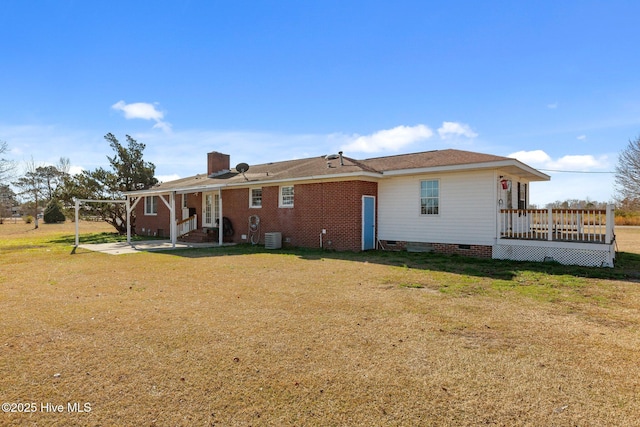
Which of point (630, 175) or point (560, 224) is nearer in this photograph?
point (560, 224)

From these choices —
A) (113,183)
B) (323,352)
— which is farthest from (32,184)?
(323,352)

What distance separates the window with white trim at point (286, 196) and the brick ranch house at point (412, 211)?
45 millimetres

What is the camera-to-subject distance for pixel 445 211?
12.6 m

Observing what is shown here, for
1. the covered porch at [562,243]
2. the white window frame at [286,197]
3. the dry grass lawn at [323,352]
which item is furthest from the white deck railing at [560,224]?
the white window frame at [286,197]

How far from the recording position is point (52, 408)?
9.29 ft

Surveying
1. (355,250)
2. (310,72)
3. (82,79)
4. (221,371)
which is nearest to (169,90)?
(82,79)

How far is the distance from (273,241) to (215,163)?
941cm

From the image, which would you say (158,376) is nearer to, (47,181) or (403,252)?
(403,252)

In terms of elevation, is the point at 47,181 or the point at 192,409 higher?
the point at 47,181

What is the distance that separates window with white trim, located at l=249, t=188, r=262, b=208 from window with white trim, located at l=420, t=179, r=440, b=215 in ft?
24.7

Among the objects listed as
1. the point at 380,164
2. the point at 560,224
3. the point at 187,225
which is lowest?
the point at 187,225

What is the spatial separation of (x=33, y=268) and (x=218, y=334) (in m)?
8.88

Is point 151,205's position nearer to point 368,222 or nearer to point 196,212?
point 196,212

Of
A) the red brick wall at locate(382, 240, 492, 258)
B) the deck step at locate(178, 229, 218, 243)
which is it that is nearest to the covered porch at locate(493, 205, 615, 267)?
the red brick wall at locate(382, 240, 492, 258)
